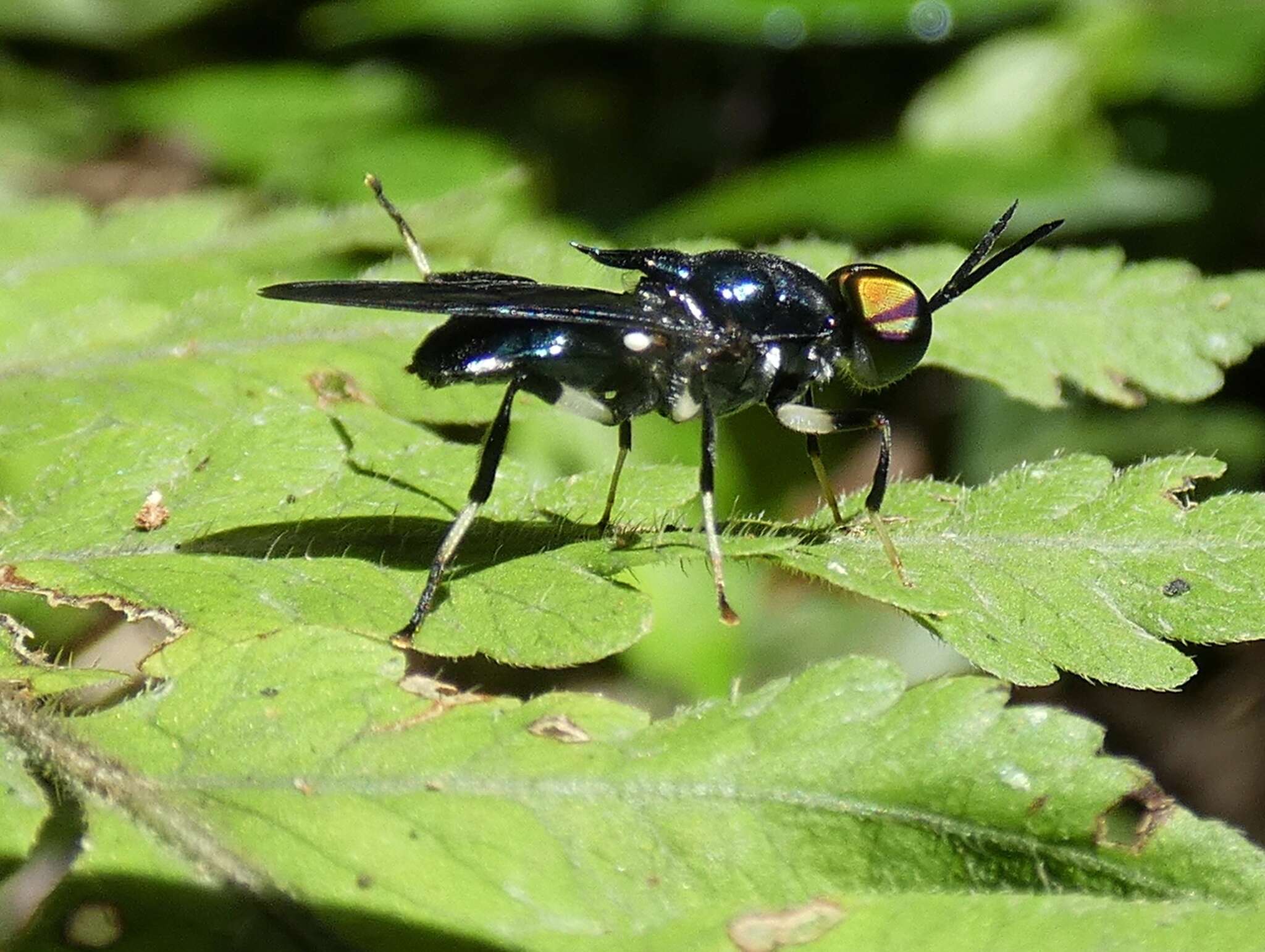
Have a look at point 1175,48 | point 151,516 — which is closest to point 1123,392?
point 151,516

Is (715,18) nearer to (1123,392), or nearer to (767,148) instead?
(767,148)

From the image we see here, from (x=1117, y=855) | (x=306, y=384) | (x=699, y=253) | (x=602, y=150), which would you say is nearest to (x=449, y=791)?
(x=1117, y=855)

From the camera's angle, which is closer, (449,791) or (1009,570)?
(449,791)

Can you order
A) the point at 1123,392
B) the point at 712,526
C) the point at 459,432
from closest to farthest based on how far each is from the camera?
the point at 712,526 < the point at 1123,392 < the point at 459,432

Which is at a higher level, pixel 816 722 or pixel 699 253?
pixel 699 253

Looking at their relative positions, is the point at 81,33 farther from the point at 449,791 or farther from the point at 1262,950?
the point at 1262,950

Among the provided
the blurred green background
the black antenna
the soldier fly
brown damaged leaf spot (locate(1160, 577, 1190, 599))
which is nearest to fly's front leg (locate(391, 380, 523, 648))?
the soldier fly
